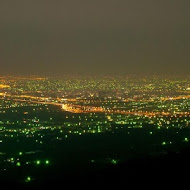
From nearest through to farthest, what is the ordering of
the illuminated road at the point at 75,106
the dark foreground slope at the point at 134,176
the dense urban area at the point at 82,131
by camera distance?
the dark foreground slope at the point at 134,176 < the dense urban area at the point at 82,131 < the illuminated road at the point at 75,106

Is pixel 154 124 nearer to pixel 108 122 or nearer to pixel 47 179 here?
pixel 108 122

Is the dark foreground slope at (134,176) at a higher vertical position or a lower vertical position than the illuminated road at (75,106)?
higher

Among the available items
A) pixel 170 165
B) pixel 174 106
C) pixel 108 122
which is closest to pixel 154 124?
pixel 108 122

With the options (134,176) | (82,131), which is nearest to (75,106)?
(82,131)

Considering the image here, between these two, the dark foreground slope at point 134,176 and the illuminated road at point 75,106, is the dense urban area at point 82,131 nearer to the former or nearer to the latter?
the illuminated road at point 75,106

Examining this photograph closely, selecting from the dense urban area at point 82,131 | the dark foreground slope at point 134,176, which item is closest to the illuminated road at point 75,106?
the dense urban area at point 82,131

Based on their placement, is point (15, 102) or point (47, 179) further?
point (15, 102)

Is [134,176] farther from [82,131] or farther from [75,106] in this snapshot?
[75,106]

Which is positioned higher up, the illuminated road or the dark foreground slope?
the dark foreground slope

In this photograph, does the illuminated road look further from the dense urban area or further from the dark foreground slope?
the dark foreground slope

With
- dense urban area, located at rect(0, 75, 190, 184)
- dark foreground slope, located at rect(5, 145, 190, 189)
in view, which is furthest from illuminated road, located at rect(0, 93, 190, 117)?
dark foreground slope, located at rect(5, 145, 190, 189)

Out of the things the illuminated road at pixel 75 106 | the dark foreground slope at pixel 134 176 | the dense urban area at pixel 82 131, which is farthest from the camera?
the illuminated road at pixel 75 106
